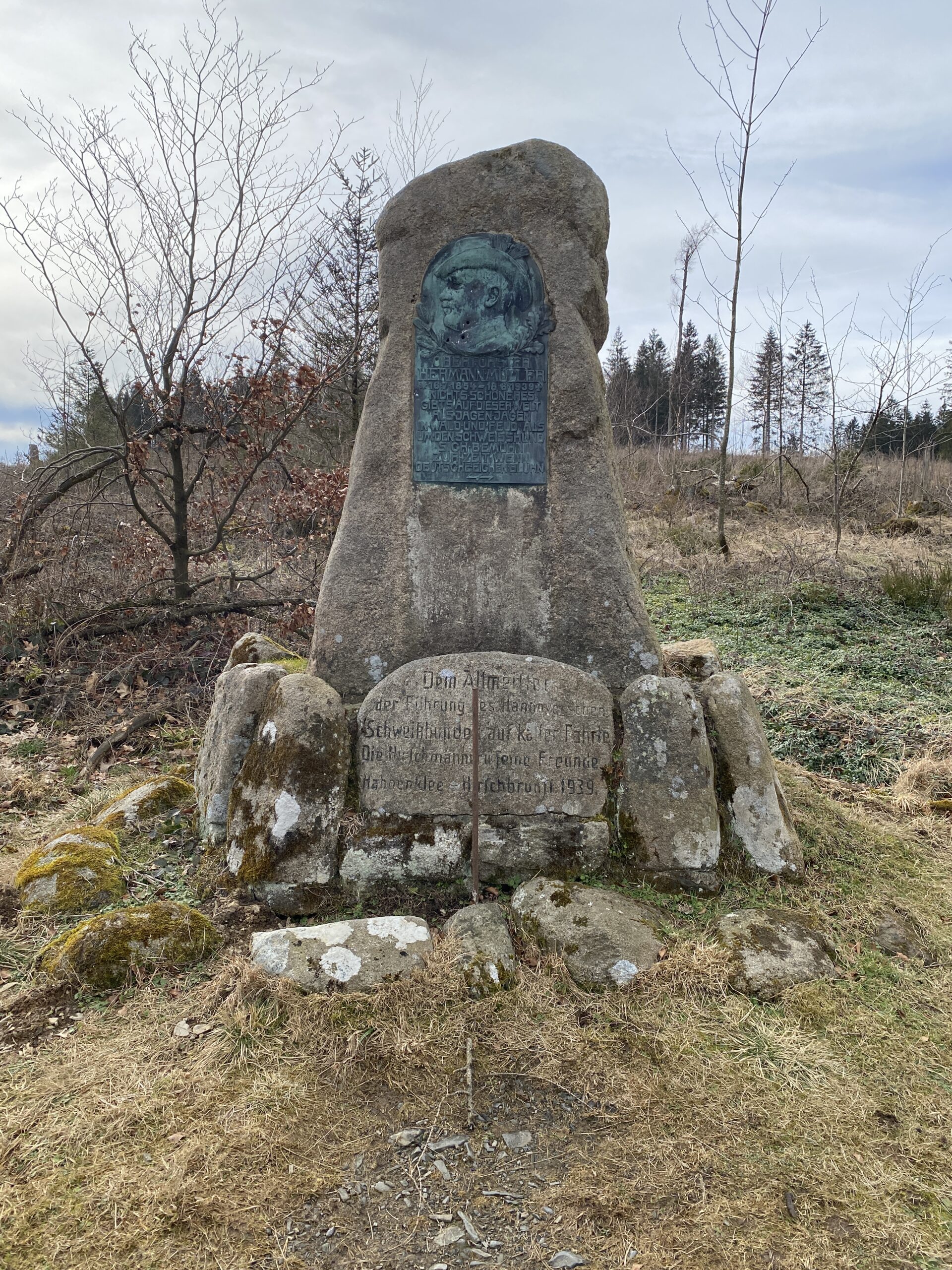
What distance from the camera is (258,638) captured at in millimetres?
4359

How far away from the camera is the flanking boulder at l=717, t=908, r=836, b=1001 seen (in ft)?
9.11

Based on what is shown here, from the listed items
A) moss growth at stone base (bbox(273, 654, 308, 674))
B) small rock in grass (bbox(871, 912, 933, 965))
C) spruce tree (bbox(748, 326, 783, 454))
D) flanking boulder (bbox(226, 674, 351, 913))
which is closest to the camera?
small rock in grass (bbox(871, 912, 933, 965))

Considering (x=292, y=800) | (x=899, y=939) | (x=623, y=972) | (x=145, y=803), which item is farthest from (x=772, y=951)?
(x=145, y=803)

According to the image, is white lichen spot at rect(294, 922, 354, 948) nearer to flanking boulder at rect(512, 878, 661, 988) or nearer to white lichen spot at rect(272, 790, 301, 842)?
white lichen spot at rect(272, 790, 301, 842)

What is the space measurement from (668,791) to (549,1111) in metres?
1.41

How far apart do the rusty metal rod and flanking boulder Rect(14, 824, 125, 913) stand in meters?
1.55

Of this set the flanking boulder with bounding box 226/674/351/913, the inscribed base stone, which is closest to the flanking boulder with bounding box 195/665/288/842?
the flanking boulder with bounding box 226/674/351/913

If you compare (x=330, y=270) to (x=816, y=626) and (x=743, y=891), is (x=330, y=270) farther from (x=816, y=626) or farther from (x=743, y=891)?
(x=743, y=891)

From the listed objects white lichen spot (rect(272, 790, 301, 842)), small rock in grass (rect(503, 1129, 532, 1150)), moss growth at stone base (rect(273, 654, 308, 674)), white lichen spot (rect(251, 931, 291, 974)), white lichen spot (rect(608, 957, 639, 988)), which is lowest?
small rock in grass (rect(503, 1129, 532, 1150))

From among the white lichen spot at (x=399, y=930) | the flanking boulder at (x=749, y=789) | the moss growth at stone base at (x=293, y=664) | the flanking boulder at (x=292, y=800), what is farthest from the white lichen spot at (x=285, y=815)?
the flanking boulder at (x=749, y=789)

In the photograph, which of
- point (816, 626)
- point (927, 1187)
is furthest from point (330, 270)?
point (927, 1187)

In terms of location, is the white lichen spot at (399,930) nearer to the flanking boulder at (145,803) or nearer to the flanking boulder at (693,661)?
the flanking boulder at (145,803)

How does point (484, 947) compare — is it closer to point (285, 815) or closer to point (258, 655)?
point (285, 815)

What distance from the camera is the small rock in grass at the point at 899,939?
313 cm
